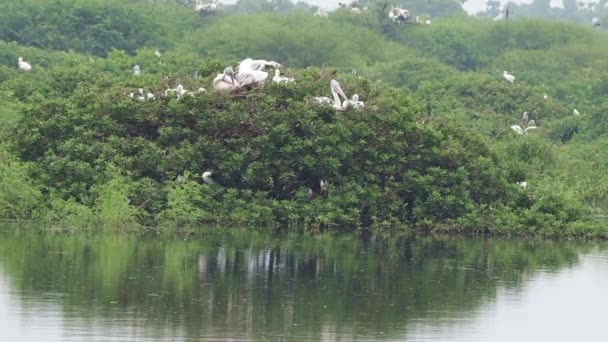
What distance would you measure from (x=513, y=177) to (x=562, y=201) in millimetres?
1322

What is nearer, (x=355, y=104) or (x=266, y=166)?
(x=266, y=166)

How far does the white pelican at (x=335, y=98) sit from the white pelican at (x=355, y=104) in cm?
5

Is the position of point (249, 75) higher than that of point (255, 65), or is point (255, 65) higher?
point (255, 65)

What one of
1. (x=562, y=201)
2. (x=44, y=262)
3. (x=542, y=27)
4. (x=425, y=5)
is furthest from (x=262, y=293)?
(x=425, y=5)

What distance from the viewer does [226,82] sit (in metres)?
23.0

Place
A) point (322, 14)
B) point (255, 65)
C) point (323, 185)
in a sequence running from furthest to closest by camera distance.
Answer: point (322, 14) → point (255, 65) → point (323, 185)

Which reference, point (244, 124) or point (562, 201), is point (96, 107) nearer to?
point (244, 124)

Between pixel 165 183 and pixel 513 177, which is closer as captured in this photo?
pixel 165 183

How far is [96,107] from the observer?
2245 cm

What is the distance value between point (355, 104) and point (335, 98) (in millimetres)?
294

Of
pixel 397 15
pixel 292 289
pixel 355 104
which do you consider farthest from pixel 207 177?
pixel 397 15

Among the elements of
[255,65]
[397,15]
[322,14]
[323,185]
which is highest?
[322,14]

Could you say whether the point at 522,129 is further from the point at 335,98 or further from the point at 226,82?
the point at 226,82

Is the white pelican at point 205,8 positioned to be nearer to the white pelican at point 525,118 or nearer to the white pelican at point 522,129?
the white pelican at point 525,118
